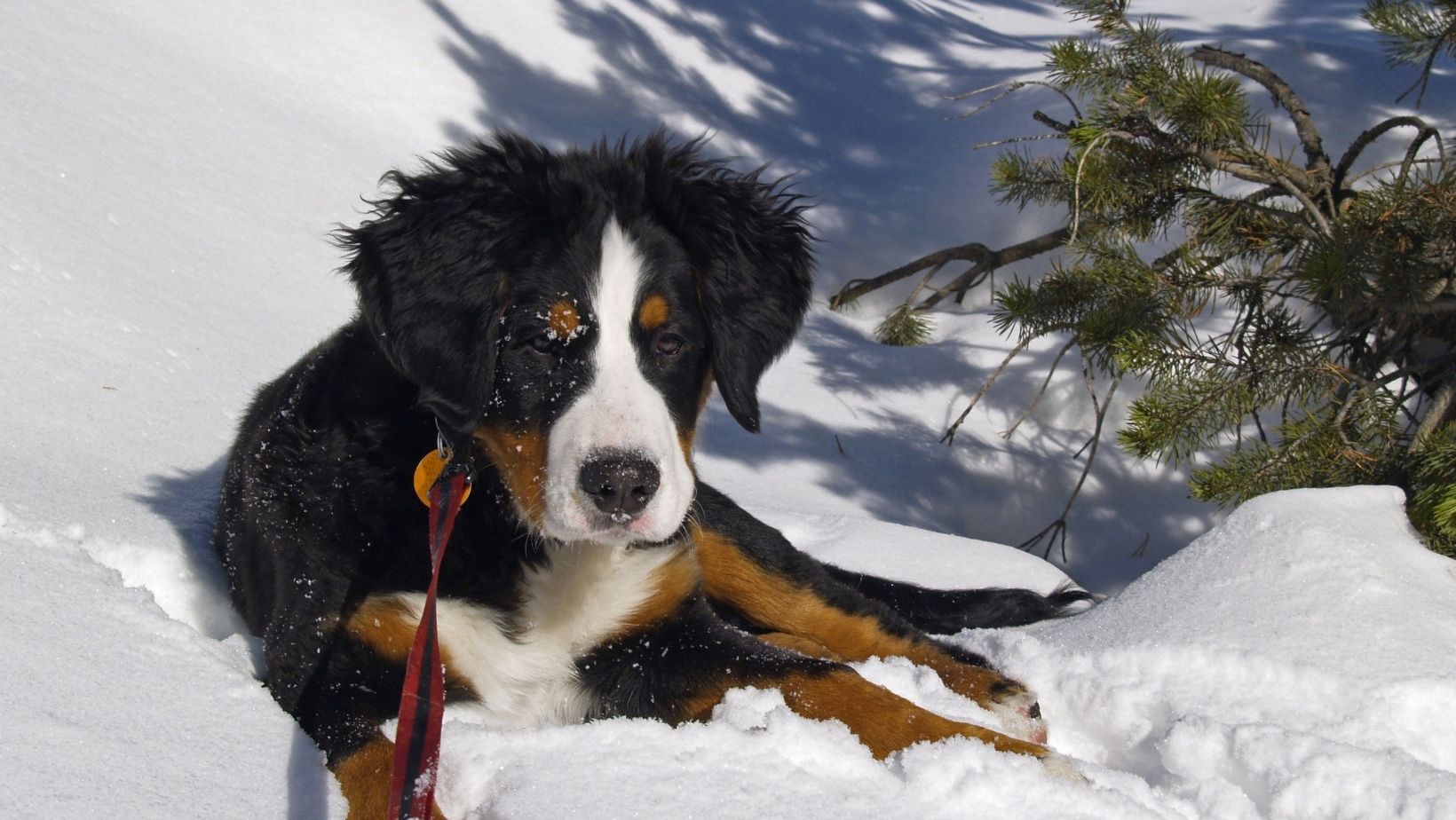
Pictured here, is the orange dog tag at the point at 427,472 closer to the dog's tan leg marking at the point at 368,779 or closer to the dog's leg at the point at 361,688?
the dog's leg at the point at 361,688

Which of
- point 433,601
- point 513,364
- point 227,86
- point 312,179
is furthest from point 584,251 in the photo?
point 227,86

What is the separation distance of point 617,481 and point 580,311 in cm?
40

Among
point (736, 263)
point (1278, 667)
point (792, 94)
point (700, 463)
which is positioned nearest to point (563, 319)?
point (736, 263)

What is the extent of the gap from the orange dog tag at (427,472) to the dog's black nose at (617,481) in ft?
1.18

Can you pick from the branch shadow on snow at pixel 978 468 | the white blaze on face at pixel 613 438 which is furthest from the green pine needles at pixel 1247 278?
the white blaze on face at pixel 613 438

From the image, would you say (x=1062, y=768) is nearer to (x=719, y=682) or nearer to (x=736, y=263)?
(x=719, y=682)

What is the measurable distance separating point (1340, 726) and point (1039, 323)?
194 cm

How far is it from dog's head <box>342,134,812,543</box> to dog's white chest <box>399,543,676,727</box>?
0.30m

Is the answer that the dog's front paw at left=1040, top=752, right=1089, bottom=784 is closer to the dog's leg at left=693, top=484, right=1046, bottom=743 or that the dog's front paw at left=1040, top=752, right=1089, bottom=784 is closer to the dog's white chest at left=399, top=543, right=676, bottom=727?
the dog's leg at left=693, top=484, right=1046, bottom=743

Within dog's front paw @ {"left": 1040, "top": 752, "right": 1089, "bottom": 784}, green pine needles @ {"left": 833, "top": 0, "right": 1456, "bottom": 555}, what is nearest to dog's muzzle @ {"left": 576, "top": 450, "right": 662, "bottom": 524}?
dog's front paw @ {"left": 1040, "top": 752, "right": 1089, "bottom": 784}

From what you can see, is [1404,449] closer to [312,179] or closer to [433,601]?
[433,601]

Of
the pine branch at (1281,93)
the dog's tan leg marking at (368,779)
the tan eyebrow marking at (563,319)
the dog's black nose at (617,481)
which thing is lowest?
the dog's tan leg marking at (368,779)

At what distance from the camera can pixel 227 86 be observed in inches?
275

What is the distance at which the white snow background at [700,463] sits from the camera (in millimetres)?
1849
